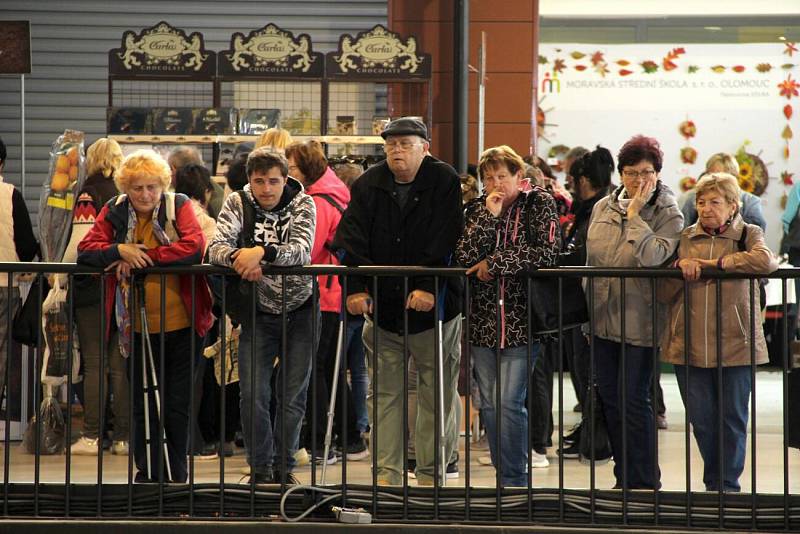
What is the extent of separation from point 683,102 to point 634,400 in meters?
6.70

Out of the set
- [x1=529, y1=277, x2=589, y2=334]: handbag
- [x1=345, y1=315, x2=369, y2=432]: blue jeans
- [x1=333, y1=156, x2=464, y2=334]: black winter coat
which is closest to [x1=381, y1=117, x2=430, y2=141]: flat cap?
[x1=333, y1=156, x2=464, y2=334]: black winter coat

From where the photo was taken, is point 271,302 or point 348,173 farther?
point 348,173

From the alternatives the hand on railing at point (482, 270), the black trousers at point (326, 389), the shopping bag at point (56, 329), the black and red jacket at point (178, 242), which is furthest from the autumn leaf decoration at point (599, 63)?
the hand on railing at point (482, 270)

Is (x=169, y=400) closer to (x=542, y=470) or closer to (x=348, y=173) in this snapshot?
(x=542, y=470)

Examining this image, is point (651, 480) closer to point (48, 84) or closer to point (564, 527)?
point (564, 527)

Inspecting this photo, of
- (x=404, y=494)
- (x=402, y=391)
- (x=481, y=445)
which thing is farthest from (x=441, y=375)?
(x=481, y=445)

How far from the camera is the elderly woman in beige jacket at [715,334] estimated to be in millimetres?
5480

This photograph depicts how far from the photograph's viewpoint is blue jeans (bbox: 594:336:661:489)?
5.69 metres

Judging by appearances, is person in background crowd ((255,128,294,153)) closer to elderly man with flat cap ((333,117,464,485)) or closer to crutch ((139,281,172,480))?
elderly man with flat cap ((333,117,464,485))

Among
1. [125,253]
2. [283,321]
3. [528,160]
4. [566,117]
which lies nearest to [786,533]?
[283,321]

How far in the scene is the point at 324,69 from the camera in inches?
374

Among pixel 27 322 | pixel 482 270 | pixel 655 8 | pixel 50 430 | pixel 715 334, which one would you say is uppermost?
pixel 655 8

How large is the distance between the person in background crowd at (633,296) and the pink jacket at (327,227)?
1.59 m

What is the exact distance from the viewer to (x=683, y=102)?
11.8m
